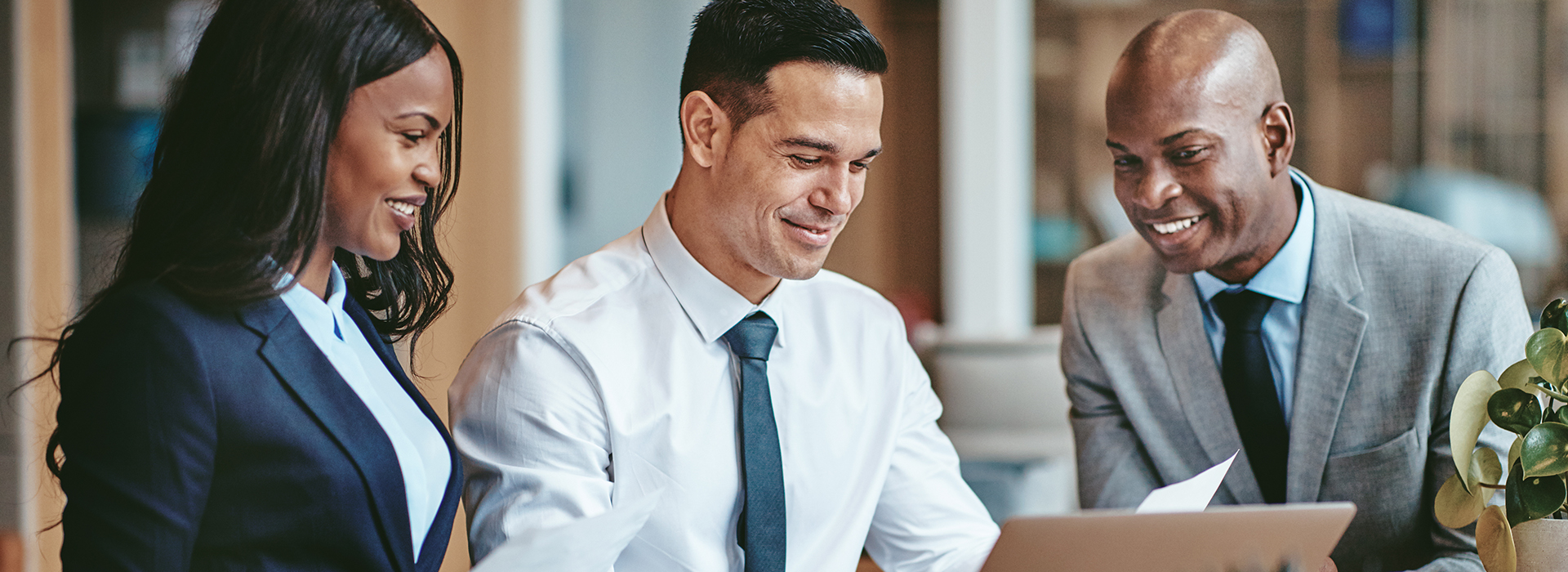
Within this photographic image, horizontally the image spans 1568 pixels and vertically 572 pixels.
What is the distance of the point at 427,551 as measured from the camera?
3.51 ft

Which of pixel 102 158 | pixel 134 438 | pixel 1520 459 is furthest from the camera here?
pixel 102 158

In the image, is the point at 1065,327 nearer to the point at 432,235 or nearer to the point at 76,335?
the point at 432,235

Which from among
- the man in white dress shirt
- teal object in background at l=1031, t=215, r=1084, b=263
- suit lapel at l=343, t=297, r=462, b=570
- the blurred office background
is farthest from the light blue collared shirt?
teal object in background at l=1031, t=215, r=1084, b=263

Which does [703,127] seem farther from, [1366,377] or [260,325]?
[1366,377]

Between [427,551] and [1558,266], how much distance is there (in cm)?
433

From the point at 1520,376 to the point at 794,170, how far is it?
0.85 meters

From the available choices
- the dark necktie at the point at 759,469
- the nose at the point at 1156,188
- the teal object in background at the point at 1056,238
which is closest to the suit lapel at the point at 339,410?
the dark necktie at the point at 759,469

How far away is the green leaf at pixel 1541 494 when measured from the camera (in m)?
1.20

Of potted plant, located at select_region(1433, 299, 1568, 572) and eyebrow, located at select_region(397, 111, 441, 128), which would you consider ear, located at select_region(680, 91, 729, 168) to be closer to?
eyebrow, located at select_region(397, 111, 441, 128)

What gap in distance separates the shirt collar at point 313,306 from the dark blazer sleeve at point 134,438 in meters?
0.12

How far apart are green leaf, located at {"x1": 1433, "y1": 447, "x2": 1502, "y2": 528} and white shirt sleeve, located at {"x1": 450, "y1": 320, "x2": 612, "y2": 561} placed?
3.13 feet

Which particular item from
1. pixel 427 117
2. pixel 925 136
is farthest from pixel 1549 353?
pixel 925 136

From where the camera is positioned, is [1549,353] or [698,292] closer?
[1549,353]

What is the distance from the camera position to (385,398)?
1.09m
